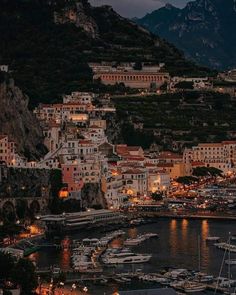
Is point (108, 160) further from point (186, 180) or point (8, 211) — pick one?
point (8, 211)

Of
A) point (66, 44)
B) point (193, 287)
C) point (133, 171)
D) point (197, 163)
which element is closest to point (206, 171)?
point (197, 163)

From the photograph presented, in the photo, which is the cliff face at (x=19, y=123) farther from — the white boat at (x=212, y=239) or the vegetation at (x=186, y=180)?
the white boat at (x=212, y=239)

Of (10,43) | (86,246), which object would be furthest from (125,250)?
(10,43)

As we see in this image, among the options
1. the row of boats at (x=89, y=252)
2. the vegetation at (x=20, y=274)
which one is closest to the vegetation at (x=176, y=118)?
the row of boats at (x=89, y=252)

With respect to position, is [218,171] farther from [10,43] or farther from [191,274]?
[191,274]

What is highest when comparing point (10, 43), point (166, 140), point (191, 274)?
point (10, 43)
